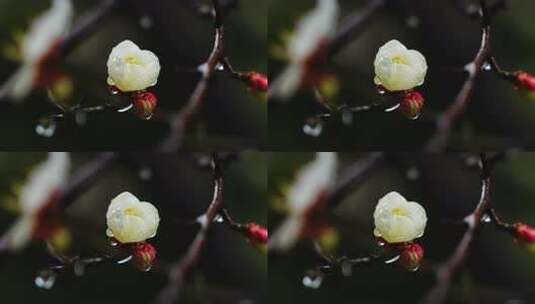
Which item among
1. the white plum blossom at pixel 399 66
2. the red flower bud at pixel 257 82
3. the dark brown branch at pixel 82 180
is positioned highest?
the white plum blossom at pixel 399 66

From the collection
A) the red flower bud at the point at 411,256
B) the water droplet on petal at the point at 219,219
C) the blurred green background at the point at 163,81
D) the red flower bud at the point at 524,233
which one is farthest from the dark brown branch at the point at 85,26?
the red flower bud at the point at 524,233

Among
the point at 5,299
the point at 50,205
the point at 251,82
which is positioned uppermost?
the point at 251,82

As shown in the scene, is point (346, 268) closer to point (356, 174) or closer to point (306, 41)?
point (356, 174)

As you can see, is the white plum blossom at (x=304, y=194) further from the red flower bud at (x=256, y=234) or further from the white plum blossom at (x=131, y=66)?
the white plum blossom at (x=131, y=66)

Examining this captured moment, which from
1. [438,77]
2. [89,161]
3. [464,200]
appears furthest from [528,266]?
[89,161]

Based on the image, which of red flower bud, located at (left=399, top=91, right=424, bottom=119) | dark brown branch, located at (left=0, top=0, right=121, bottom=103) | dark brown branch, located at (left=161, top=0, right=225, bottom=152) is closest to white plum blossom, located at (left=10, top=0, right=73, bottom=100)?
dark brown branch, located at (left=0, top=0, right=121, bottom=103)

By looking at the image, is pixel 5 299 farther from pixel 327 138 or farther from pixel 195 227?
pixel 327 138

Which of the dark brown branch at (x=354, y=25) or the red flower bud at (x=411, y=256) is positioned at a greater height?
the dark brown branch at (x=354, y=25)
